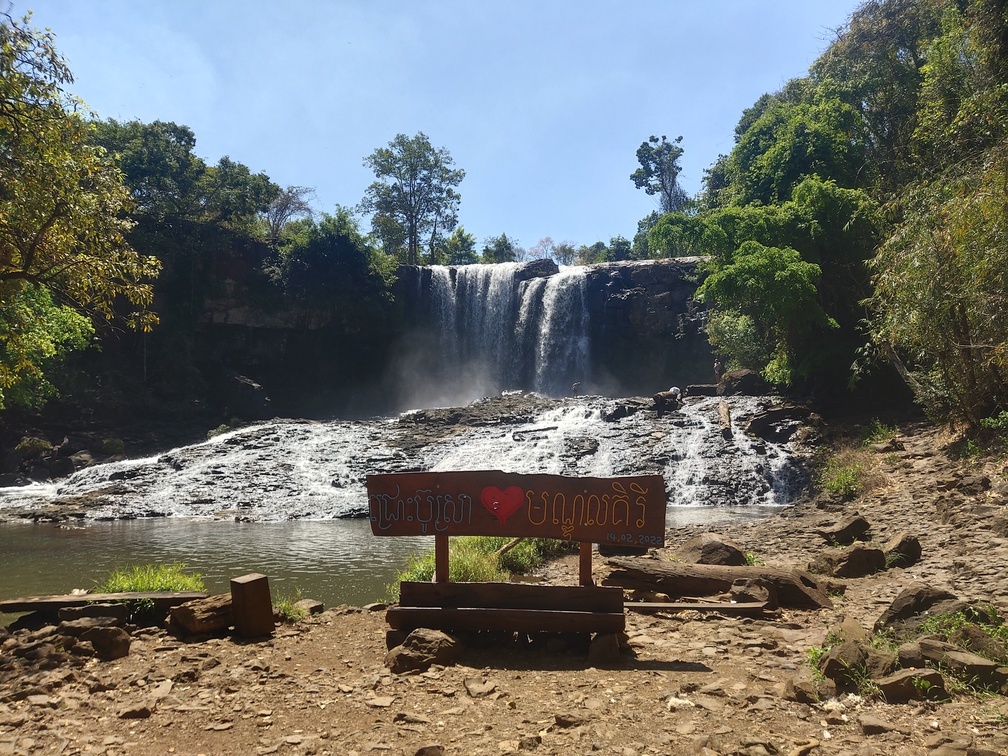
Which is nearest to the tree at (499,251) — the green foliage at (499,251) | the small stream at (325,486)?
the green foliage at (499,251)

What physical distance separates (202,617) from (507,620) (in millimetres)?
2594

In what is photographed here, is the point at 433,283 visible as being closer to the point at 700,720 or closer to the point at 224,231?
the point at 224,231

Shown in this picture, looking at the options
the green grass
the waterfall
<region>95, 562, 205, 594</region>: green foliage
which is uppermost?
the waterfall

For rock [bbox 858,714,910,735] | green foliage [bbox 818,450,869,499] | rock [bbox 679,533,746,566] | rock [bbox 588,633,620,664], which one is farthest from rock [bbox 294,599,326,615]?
green foliage [bbox 818,450,869,499]

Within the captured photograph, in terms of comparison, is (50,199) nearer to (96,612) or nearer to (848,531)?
(96,612)

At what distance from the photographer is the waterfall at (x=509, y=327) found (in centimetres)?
3247

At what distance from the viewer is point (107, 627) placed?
16.4 feet

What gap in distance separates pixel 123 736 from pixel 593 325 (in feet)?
101

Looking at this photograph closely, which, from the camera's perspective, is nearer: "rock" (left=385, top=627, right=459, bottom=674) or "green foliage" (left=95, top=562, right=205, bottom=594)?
"rock" (left=385, top=627, right=459, bottom=674)

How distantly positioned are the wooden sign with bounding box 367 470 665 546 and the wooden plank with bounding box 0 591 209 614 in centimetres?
225

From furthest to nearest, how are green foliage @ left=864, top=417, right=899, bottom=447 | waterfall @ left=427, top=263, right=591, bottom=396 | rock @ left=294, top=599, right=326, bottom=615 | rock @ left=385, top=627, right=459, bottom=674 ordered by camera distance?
1. waterfall @ left=427, top=263, right=591, bottom=396
2. green foliage @ left=864, top=417, right=899, bottom=447
3. rock @ left=294, top=599, right=326, bottom=615
4. rock @ left=385, top=627, right=459, bottom=674

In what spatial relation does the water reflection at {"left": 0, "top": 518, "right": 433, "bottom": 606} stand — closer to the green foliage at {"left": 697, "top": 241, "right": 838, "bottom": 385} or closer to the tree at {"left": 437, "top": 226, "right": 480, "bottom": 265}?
the green foliage at {"left": 697, "top": 241, "right": 838, "bottom": 385}

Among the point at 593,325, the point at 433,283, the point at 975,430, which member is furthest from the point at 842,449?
the point at 433,283

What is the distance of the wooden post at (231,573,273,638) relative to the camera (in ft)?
17.6
